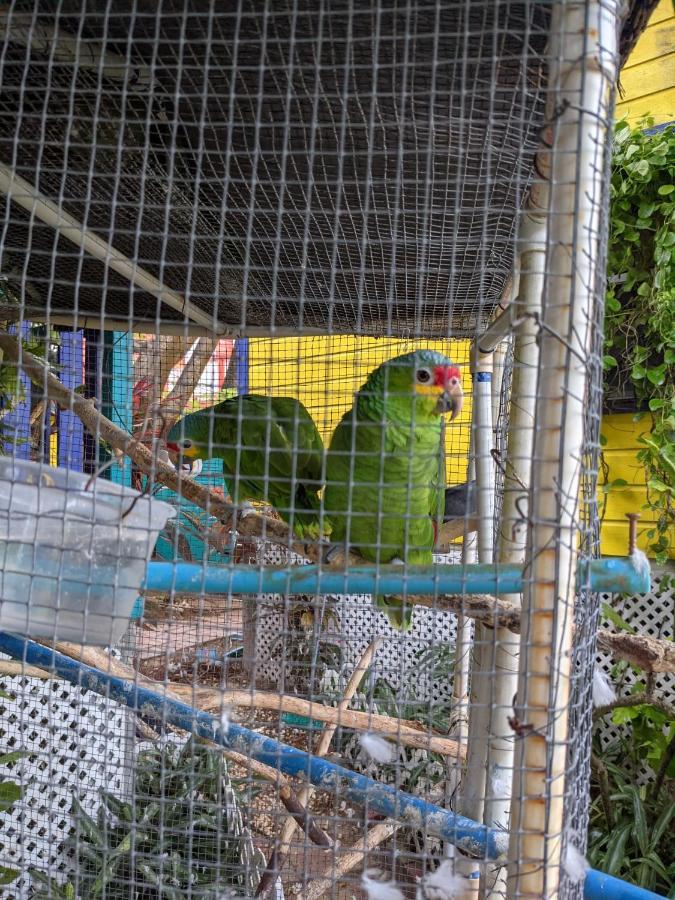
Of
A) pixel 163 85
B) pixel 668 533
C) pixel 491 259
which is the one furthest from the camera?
pixel 668 533

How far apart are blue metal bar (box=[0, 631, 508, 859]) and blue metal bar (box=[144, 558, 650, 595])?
0.19 meters

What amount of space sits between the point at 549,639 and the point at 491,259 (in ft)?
4.69

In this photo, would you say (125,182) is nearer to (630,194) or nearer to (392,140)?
(392,140)

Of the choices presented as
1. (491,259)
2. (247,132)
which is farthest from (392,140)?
(491,259)

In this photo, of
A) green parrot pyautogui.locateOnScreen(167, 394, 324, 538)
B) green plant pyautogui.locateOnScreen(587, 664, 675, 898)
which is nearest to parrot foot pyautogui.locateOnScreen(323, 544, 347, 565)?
green parrot pyautogui.locateOnScreen(167, 394, 324, 538)

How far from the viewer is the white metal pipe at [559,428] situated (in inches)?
30.0

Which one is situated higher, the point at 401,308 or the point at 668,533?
the point at 401,308

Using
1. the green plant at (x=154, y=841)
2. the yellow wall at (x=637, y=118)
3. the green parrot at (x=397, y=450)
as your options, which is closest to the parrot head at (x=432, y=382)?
the green parrot at (x=397, y=450)

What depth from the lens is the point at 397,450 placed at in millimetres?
A: 1640

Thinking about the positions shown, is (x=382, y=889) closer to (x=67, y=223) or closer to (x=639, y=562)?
(x=639, y=562)

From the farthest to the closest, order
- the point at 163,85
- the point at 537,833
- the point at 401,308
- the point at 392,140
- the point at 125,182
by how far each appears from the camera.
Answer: the point at 401,308, the point at 125,182, the point at 392,140, the point at 163,85, the point at 537,833

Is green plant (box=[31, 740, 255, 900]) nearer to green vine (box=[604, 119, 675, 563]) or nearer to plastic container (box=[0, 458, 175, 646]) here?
plastic container (box=[0, 458, 175, 646])

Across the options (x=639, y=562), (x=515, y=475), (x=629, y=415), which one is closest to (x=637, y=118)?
(x=629, y=415)

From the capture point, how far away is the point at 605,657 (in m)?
2.79
